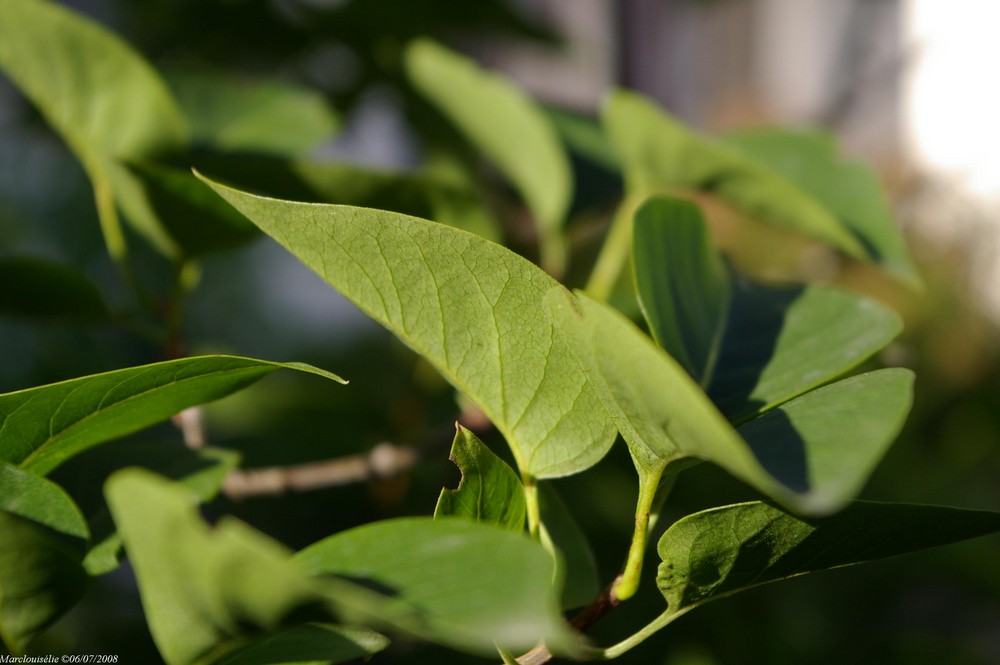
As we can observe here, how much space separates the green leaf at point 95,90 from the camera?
31 cm

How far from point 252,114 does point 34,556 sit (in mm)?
324

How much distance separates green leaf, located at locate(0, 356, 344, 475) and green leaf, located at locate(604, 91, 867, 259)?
0.23 m

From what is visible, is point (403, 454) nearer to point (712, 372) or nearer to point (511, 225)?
point (712, 372)

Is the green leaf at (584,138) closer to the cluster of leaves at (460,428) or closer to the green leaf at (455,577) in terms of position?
the cluster of leaves at (460,428)

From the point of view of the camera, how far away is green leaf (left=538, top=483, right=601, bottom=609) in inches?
10.0

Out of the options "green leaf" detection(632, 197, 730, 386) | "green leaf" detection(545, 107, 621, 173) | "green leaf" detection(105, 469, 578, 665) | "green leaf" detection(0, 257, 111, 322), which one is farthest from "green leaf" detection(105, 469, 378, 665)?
"green leaf" detection(545, 107, 621, 173)

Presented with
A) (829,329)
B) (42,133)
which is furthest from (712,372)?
(42,133)

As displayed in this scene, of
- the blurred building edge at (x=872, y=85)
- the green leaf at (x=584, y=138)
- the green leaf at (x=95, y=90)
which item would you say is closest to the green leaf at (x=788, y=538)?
the green leaf at (x=95, y=90)

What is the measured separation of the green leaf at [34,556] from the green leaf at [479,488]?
0.08m

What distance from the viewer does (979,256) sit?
1.82m

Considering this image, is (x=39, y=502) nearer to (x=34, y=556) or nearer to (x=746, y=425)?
(x=34, y=556)

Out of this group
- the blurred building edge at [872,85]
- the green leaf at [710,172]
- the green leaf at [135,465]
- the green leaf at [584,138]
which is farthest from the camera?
the blurred building edge at [872,85]

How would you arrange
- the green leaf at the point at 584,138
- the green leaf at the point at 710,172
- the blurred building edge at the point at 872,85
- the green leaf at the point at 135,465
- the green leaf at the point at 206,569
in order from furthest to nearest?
the blurred building edge at the point at 872,85
the green leaf at the point at 584,138
the green leaf at the point at 710,172
the green leaf at the point at 135,465
the green leaf at the point at 206,569

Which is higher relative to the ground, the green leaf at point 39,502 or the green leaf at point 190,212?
the green leaf at point 190,212
